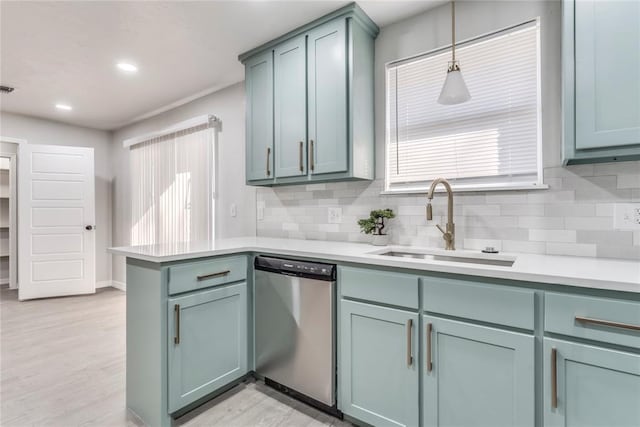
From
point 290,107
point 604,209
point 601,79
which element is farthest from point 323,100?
point 604,209

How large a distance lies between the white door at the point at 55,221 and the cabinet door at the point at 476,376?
16.2ft

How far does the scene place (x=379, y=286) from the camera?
1.61 metres

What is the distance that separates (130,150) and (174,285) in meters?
3.76

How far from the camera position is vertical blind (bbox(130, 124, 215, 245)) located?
3.54 m

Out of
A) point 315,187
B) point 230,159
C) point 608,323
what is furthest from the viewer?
point 230,159

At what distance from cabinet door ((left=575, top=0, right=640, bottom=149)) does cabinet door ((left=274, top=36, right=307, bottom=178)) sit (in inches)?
60.4

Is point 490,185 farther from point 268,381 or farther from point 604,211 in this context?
point 268,381

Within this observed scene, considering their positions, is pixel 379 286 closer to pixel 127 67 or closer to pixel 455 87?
pixel 455 87

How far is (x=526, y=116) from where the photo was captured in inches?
72.2

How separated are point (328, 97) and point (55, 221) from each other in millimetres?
4414

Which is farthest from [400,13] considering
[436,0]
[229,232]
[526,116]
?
[229,232]

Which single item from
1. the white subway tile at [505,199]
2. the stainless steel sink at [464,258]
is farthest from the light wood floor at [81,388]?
the white subway tile at [505,199]

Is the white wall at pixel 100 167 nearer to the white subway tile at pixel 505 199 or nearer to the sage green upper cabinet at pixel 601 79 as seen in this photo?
the white subway tile at pixel 505 199

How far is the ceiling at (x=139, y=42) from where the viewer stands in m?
2.11
